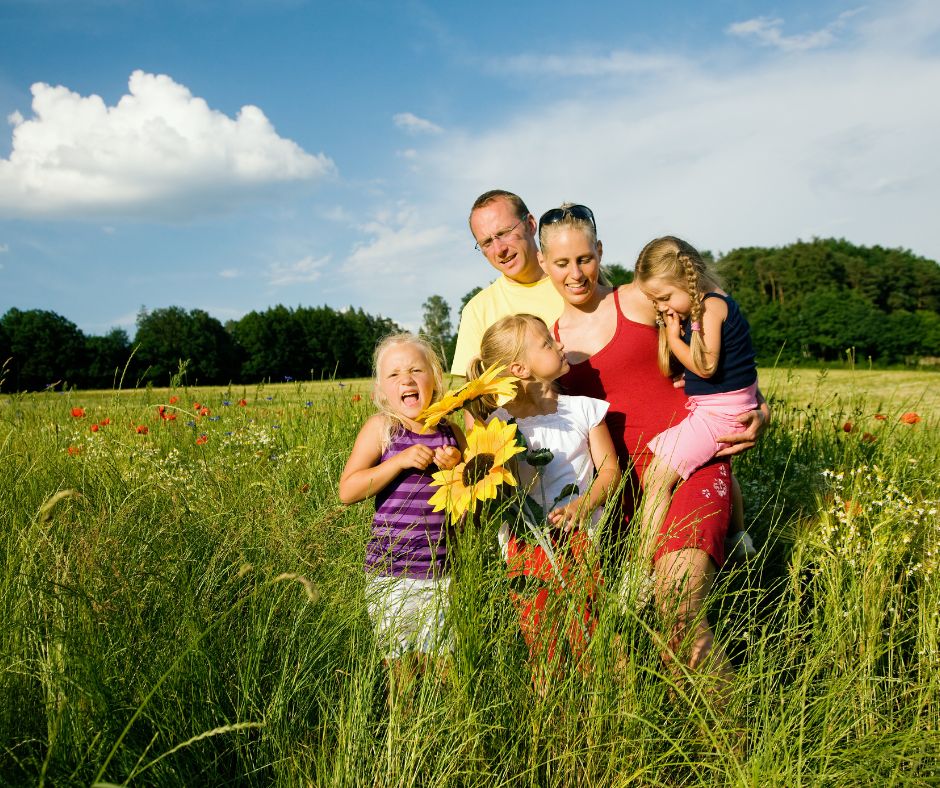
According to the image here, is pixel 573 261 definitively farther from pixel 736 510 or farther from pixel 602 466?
pixel 736 510

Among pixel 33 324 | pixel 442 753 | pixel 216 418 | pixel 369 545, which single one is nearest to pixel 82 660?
pixel 442 753

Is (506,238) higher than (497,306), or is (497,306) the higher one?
(506,238)

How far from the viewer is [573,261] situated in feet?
10.5

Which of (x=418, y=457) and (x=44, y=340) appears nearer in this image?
(x=418, y=457)

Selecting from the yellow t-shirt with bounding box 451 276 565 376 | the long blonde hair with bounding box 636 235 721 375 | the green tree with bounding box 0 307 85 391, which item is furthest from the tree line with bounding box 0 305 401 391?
the long blonde hair with bounding box 636 235 721 375

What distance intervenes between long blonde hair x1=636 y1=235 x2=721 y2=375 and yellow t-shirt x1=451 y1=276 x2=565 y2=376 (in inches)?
42.1

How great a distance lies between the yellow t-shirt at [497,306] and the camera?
4.16m

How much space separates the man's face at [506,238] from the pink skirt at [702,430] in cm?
153

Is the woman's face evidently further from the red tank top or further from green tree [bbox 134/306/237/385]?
green tree [bbox 134/306/237/385]

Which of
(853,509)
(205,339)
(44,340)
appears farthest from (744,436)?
(205,339)

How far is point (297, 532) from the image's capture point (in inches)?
95.7

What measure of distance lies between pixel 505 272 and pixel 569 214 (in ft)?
3.44

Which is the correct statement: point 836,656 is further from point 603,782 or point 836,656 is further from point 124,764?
point 124,764

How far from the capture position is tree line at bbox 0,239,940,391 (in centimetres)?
3438
